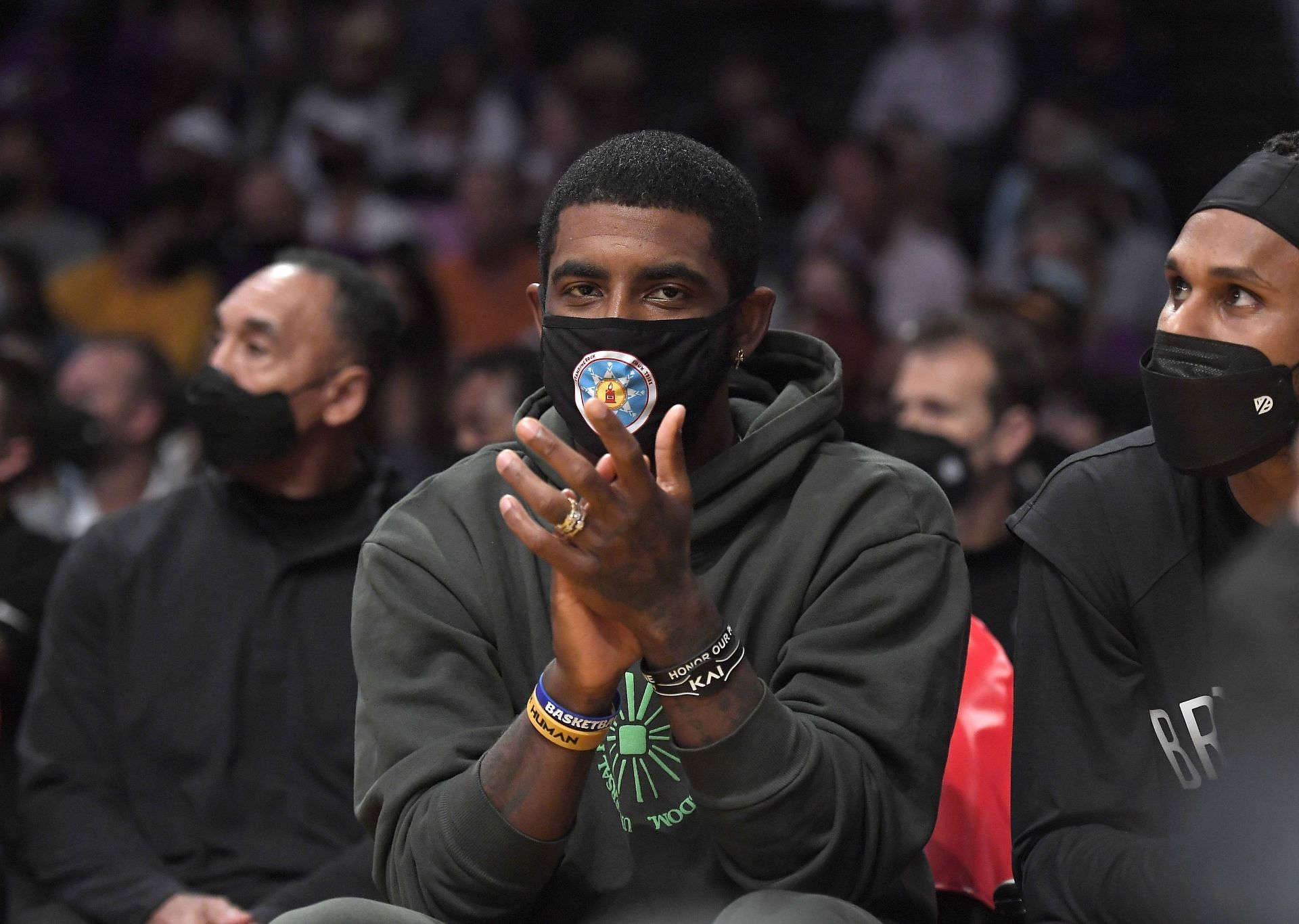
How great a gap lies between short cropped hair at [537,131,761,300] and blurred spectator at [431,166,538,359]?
453cm

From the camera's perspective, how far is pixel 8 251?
279 inches

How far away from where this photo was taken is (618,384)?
8.31 feet

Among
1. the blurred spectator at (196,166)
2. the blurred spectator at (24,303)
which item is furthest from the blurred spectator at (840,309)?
the blurred spectator at (24,303)

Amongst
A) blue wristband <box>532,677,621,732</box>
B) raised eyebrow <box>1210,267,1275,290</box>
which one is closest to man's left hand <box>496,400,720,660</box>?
blue wristband <box>532,677,621,732</box>

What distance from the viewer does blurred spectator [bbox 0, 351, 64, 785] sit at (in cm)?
416

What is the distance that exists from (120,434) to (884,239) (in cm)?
349

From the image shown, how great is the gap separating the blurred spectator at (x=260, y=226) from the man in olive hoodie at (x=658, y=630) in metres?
4.80

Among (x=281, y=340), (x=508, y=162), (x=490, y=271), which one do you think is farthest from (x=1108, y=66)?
(x=281, y=340)

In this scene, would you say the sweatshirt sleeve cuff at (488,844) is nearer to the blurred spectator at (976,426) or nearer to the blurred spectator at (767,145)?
the blurred spectator at (976,426)

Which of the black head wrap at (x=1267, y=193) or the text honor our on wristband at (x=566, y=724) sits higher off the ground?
the black head wrap at (x=1267, y=193)

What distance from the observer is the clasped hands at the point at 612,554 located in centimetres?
214

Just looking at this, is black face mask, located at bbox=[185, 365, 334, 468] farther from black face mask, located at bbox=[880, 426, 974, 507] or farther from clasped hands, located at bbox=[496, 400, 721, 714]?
clasped hands, located at bbox=[496, 400, 721, 714]

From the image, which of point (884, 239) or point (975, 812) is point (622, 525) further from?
point (884, 239)

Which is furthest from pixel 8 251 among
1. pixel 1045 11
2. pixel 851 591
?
pixel 851 591
